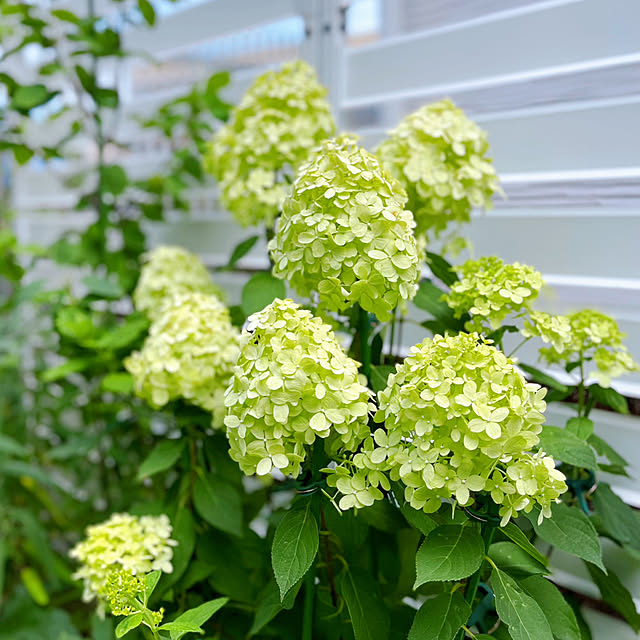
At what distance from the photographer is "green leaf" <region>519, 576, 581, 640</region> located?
66 centimetres

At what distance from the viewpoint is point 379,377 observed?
2.56ft

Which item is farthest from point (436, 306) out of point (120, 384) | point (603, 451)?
point (120, 384)

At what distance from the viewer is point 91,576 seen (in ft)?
2.66

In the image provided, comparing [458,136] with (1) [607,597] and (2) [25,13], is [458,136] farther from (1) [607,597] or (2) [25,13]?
(2) [25,13]

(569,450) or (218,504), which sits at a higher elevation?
(569,450)

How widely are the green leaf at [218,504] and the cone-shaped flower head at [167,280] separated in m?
0.38

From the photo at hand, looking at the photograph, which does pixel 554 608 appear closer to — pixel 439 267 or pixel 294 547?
pixel 294 547

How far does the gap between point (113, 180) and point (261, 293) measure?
73 cm

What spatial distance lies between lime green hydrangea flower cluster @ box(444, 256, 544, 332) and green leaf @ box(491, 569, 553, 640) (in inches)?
10.9

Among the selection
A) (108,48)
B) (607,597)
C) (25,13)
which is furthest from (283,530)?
(25,13)

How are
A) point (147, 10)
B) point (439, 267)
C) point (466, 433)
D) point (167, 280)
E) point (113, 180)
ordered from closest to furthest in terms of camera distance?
point (466, 433)
point (439, 267)
point (167, 280)
point (147, 10)
point (113, 180)

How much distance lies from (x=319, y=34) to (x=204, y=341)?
0.78 meters

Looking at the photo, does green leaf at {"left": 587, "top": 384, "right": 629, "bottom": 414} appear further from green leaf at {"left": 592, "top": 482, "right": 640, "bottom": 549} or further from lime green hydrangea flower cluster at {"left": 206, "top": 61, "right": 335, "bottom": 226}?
lime green hydrangea flower cluster at {"left": 206, "top": 61, "right": 335, "bottom": 226}

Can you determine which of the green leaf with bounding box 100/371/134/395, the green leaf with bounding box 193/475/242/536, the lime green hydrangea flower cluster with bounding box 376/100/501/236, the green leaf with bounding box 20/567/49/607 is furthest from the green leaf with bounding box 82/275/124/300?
the green leaf with bounding box 20/567/49/607
